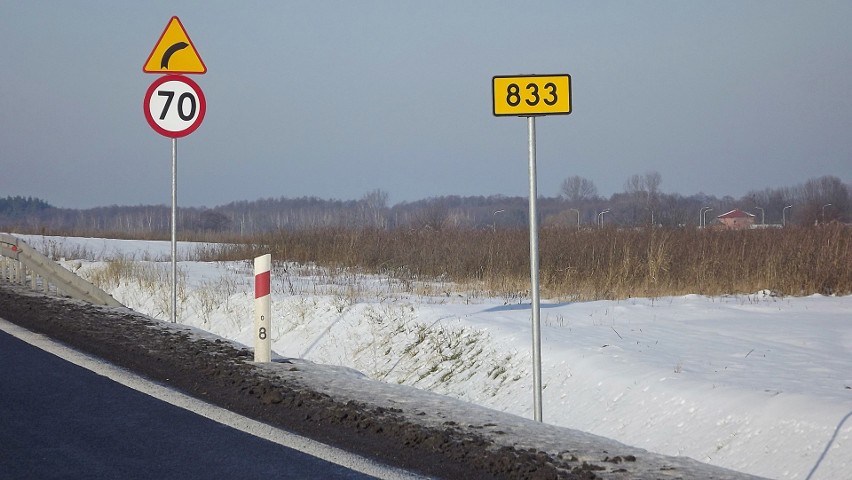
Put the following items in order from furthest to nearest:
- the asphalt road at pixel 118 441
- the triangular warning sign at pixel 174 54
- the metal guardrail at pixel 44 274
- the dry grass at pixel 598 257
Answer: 1. the dry grass at pixel 598 257
2. the metal guardrail at pixel 44 274
3. the triangular warning sign at pixel 174 54
4. the asphalt road at pixel 118 441

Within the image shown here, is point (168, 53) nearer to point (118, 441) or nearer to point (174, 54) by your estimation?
point (174, 54)

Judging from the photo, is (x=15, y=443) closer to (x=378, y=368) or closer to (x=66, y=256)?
(x=378, y=368)

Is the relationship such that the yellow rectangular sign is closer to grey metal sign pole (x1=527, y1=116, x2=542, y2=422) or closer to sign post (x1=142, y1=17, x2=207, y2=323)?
grey metal sign pole (x1=527, y1=116, x2=542, y2=422)

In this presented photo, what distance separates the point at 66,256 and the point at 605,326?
85.0 feet

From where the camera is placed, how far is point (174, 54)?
12711 millimetres

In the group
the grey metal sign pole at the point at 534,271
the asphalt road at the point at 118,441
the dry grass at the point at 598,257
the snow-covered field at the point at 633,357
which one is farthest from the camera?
the dry grass at the point at 598,257

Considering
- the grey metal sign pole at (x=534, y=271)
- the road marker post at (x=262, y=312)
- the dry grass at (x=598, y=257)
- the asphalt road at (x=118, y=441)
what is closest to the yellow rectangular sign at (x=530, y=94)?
the grey metal sign pole at (x=534, y=271)

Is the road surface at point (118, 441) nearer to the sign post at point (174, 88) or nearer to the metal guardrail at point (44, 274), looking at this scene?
the sign post at point (174, 88)

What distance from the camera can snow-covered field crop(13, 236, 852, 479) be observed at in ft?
22.9

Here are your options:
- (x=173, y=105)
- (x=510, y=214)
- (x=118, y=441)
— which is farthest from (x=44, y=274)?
(x=510, y=214)

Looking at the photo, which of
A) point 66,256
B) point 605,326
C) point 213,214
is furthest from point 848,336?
point 213,214

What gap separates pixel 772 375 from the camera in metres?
8.75

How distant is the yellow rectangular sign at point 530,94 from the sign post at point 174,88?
6.42 metres

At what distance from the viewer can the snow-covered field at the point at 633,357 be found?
6973 millimetres
